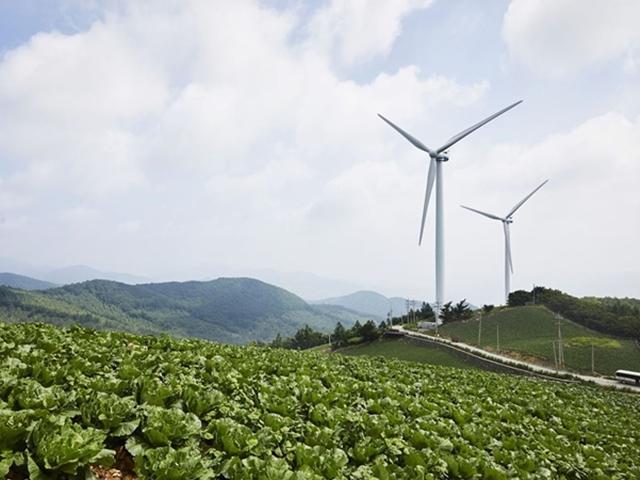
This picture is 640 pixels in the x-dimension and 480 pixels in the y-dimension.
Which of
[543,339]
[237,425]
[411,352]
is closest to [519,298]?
[543,339]

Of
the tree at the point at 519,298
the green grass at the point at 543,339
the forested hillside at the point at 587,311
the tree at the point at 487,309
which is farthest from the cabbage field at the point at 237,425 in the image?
the tree at the point at 519,298

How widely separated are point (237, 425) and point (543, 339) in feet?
281

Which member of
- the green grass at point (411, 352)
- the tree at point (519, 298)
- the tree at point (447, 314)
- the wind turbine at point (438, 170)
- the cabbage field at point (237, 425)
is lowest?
the green grass at point (411, 352)

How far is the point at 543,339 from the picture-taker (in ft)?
262

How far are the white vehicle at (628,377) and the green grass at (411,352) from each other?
17221 mm

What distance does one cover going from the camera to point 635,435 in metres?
16.7

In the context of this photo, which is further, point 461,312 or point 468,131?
point 461,312

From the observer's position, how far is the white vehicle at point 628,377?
172ft

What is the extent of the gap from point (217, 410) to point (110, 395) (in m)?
1.86

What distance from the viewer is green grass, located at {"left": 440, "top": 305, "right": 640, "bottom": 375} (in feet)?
210

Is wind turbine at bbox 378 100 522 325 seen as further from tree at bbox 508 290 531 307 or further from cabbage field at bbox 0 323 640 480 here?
cabbage field at bbox 0 323 640 480

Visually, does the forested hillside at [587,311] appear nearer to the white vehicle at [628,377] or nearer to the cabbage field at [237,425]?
the white vehicle at [628,377]

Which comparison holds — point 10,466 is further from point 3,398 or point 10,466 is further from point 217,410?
point 217,410

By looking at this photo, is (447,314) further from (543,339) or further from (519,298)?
(543,339)
